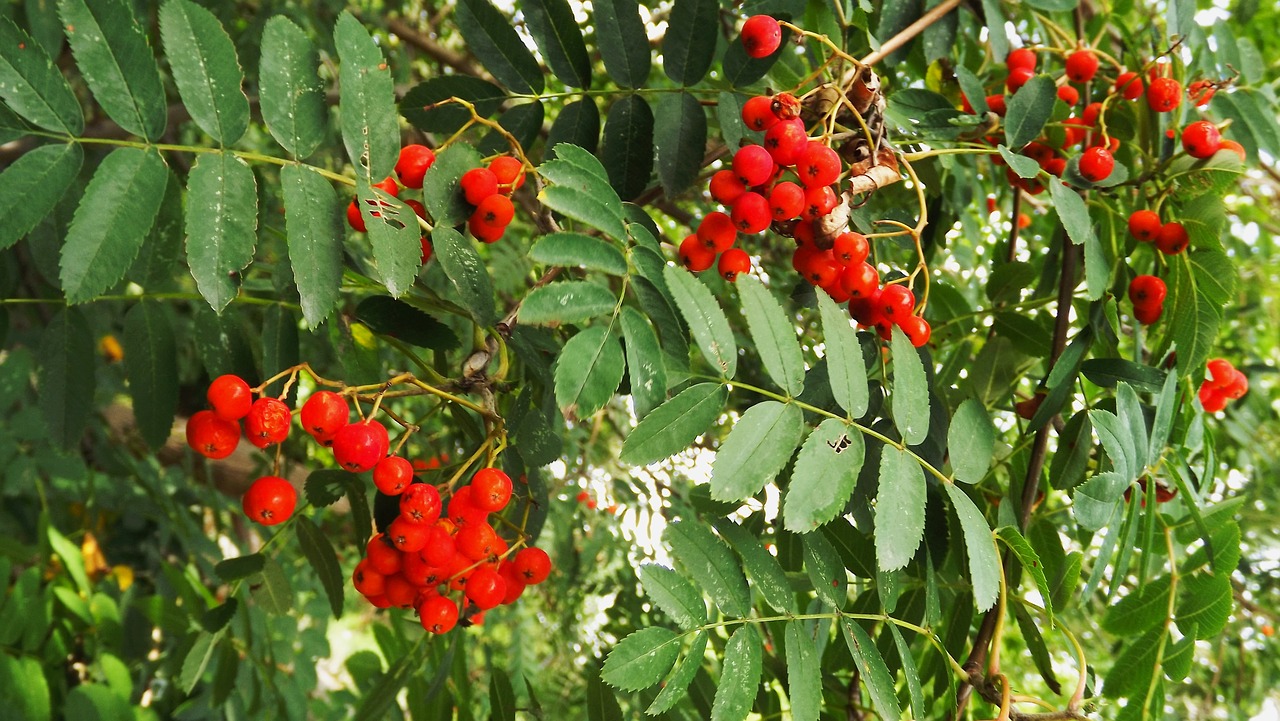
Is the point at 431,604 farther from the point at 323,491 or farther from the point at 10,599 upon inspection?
the point at 10,599

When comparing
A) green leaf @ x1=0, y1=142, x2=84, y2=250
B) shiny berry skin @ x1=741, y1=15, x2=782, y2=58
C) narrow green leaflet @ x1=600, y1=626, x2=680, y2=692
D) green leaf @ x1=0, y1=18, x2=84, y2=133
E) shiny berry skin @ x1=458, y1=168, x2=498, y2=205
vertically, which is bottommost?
narrow green leaflet @ x1=600, y1=626, x2=680, y2=692

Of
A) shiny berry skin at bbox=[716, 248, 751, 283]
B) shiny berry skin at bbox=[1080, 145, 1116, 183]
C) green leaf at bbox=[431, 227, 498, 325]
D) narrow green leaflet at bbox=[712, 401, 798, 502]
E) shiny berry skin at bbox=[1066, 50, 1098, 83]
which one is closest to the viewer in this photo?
narrow green leaflet at bbox=[712, 401, 798, 502]

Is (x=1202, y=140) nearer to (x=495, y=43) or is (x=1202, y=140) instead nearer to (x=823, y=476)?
(x=823, y=476)

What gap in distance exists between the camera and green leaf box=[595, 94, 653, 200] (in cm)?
102

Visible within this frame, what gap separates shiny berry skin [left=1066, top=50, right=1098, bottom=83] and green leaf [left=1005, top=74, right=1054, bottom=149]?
222 mm

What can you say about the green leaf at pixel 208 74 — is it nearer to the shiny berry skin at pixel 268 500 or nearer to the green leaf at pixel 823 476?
the shiny berry skin at pixel 268 500

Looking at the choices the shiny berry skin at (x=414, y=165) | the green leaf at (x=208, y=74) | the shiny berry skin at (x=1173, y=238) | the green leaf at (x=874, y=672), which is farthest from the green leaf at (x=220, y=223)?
the shiny berry skin at (x=1173, y=238)

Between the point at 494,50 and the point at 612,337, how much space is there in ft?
1.47

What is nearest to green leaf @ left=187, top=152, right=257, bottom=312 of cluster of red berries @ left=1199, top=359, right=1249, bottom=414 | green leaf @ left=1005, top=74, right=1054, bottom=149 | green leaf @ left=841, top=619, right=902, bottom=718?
green leaf @ left=841, top=619, right=902, bottom=718

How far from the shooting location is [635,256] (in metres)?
0.82

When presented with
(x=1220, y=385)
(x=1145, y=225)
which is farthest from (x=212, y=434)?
(x=1220, y=385)

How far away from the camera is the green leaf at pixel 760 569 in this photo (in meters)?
0.85

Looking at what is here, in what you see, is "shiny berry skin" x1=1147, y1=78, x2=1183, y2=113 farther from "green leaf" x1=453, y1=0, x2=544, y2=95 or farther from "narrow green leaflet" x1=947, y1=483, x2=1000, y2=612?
"green leaf" x1=453, y1=0, x2=544, y2=95

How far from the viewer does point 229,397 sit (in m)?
0.84
